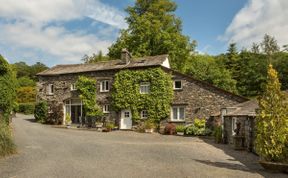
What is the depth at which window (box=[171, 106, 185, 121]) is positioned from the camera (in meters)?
27.5

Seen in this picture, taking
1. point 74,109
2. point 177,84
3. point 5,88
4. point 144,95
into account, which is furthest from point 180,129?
point 5,88

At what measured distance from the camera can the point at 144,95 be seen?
1128 inches

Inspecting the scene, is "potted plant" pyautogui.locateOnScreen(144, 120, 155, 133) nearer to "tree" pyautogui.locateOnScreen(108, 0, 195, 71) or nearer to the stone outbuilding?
the stone outbuilding

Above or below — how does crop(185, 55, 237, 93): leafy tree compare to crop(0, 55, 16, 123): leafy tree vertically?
above

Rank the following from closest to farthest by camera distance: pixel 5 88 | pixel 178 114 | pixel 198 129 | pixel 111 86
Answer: pixel 5 88, pixel 198 129, pixel 178 114, pixel 111 86

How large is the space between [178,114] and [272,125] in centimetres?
1678

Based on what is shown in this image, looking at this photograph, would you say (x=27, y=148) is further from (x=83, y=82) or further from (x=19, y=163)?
(x=83, y=82)

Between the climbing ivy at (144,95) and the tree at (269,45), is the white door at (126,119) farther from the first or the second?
Answer: the tree at (269,45)

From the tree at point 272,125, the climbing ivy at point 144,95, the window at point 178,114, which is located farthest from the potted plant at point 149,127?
the tree at point 272,125

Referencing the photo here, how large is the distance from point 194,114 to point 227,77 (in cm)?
1644

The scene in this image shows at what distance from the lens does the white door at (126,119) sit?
29459mm

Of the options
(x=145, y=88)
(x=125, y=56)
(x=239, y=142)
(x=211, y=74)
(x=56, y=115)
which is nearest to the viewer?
(x=239, y=142)

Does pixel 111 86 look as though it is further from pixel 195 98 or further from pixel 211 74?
pixel 211 74

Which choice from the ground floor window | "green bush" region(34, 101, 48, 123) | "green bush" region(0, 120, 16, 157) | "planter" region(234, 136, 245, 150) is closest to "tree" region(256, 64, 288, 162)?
"planter" region(234, 136, 245, 150)
